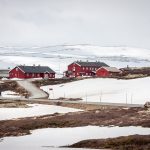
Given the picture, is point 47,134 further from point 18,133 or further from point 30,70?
point 30,70

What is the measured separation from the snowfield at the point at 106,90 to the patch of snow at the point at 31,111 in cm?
1409

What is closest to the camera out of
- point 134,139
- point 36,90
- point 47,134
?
point 134,139

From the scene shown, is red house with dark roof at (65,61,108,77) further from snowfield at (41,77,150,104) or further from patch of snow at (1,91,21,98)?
patch of snow at (1,91,21,98)

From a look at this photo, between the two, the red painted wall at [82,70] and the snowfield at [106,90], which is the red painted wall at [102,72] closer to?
the red painted wall at [82,70]

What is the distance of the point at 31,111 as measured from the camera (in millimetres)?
85562

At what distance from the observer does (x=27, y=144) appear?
48812 millimetres

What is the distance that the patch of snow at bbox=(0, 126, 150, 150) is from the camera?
48781 mm

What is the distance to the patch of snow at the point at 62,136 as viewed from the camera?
160 feet

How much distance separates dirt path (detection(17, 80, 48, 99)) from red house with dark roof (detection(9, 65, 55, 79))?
21.0 metres

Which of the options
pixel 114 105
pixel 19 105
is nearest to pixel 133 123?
pixel 114 105

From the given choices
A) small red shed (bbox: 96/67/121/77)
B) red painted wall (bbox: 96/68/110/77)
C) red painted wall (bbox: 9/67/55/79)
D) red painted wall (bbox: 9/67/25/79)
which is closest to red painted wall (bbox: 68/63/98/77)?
red painted wall (bbox: 96/68/110/77)

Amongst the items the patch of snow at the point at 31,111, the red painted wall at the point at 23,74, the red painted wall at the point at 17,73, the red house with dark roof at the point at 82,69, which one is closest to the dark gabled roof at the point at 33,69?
A: the red painted wall at the point at 23,74

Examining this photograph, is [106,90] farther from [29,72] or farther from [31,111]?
[29,72]

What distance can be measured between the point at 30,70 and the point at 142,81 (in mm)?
52968
